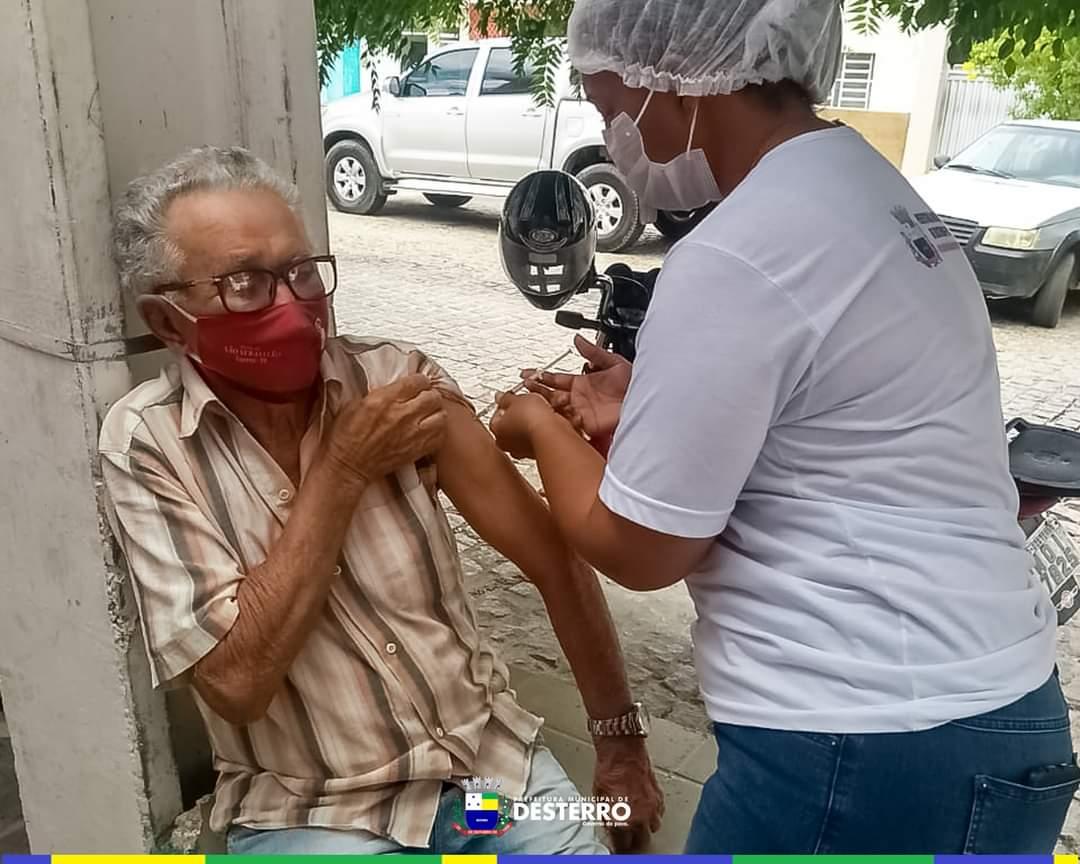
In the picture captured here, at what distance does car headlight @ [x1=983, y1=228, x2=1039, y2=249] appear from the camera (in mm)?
7371

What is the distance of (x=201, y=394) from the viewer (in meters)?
1.60

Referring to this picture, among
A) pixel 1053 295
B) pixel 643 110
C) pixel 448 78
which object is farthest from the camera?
pixel 448 78

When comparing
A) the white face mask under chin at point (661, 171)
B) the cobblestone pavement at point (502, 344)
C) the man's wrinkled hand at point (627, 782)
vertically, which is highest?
the white face mask under chin at point (661, 171)

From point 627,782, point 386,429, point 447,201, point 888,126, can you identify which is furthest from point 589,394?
point 888,126

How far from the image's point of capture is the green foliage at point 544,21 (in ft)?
6.72

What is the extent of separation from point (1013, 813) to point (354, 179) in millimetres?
10433

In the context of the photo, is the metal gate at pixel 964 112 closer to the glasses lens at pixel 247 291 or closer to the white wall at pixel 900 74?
the white wall at pixel 900 74

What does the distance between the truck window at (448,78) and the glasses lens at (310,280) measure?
721cm

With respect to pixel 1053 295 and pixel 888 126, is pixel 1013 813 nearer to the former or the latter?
pixel 1053 295

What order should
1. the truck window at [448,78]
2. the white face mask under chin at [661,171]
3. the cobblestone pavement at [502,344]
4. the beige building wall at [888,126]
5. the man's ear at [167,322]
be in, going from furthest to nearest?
the beige building wall at [888,126] < the truck window at [448,78] < the cobblestone pavement at [502,344] < the man's ear at [167,322] < the white face mask under chin at [661,171]

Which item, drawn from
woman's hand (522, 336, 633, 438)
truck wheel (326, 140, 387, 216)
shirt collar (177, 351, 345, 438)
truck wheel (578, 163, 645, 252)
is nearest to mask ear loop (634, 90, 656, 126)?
woman's hand (522, 336, 633, 438)

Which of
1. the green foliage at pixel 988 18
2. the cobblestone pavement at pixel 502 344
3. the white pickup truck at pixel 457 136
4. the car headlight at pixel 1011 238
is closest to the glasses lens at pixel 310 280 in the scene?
the green foliage at pixel 988 18

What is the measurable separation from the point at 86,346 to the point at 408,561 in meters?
0.62

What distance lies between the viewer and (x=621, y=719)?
1925 millimetres
